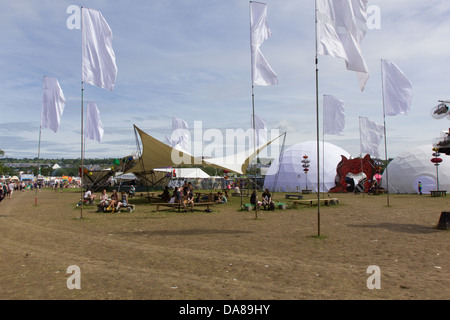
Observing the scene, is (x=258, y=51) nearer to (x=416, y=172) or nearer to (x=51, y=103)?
(x=51, y=103)

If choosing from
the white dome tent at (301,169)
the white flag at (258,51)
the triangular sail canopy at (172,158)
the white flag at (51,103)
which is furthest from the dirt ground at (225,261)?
the white dome tent at (301,169)

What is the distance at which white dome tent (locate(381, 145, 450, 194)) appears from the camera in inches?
1393

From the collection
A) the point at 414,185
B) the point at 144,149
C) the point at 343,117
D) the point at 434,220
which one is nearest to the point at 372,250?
the point at 434,220

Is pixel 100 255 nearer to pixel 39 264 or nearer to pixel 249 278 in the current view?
pixel 39 264

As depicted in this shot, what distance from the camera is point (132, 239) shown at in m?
9.29

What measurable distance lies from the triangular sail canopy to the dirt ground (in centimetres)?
856

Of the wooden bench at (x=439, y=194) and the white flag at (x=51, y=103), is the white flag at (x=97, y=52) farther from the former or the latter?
the wooden bench at (x=439, y=194)

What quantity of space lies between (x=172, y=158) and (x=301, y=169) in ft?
82.1

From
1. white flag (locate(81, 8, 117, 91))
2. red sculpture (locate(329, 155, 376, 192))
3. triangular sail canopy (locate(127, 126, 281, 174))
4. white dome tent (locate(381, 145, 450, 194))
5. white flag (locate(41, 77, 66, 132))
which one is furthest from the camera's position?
red sculpture (locate(329, 155, 376, 192))

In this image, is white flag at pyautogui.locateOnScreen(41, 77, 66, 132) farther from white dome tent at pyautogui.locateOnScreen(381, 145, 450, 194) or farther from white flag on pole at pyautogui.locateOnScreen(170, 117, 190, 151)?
white dome tent at pyautogui.locateOnScreen(381, 145, 450, 194)

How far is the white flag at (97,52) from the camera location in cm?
1277

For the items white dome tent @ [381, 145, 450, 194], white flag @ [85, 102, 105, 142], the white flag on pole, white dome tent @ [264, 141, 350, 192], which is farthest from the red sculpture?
white flag @ [85, 102, 105, 142]

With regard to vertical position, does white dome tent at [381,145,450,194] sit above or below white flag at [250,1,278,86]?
below

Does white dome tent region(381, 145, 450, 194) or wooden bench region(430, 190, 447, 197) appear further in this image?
white dome tent region(381, 145, 450, 194)
